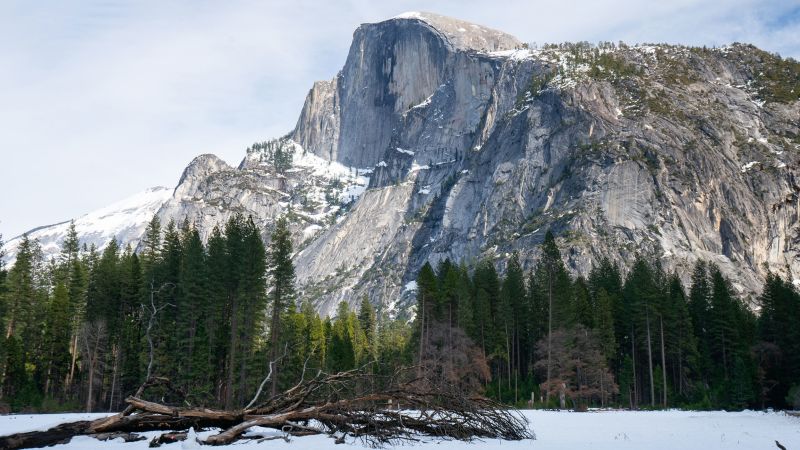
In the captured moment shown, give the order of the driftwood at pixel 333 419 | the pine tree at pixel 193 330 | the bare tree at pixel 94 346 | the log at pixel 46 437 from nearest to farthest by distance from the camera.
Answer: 1. the log at pixel 46 437
2. the driftwood at pixel 333 419
3. the pine tree at pixel 193 330
4. the bare tree at pixel 94 346

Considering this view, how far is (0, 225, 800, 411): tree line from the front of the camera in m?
46.3

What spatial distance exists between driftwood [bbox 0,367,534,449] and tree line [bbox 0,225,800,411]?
80.6 ft

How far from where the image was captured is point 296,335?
5662cm

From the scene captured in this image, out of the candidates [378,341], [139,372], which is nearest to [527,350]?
[378,341]

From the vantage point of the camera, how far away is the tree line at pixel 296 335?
1825 inches

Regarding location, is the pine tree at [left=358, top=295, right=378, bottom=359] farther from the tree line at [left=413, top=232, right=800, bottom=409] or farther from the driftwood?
the driftwood

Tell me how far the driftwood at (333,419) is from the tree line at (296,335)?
24560 mm

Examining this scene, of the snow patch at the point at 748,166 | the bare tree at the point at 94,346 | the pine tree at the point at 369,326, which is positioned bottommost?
the bare tree at the point at 94,346

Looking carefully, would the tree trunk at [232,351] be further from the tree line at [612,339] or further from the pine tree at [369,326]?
the pine tree at [369,326]

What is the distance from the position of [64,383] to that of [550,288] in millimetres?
43594

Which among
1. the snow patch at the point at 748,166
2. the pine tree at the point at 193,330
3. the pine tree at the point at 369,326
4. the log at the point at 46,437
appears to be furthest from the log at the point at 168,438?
the snow patch at the point at 748,166

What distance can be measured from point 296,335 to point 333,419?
45304 mm

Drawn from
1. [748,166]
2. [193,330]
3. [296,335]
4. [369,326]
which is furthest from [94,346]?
[748,166]

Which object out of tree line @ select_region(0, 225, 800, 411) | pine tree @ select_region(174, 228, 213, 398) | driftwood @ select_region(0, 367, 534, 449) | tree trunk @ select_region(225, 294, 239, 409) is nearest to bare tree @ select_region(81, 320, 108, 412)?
tree line @ select_region(0, 225, 800, 411)
